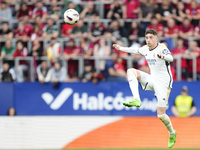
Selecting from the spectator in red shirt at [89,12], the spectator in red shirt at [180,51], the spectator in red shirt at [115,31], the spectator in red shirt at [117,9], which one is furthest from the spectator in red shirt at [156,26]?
the spectator in red shirt at [89,12]

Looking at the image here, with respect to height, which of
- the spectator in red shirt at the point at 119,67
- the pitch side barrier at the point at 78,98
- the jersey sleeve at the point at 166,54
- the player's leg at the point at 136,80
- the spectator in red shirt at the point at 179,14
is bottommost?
the pitch side barrier at the point at 78,98

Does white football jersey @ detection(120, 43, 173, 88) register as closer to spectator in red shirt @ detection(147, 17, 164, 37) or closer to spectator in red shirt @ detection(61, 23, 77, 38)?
spectator in red shirt @ detection(147, 17, 164, 37)

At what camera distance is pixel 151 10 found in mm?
14961

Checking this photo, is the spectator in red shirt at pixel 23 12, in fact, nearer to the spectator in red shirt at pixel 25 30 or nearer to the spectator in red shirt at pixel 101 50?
the spectator in red shirt at pixel 25 30

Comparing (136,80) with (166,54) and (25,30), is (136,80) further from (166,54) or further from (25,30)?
(25,30)

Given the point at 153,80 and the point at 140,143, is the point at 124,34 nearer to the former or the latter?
the point at 140,143

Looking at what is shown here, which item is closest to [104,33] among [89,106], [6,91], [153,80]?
[89,106]

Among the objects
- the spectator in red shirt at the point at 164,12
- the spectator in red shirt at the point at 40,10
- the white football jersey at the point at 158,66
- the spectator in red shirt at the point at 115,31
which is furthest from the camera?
the spectator in red shirt at the point at 40,10

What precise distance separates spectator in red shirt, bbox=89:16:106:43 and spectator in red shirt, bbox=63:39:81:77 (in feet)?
2.38

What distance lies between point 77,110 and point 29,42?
10.8 ft

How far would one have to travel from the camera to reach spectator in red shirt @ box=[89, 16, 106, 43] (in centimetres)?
1439

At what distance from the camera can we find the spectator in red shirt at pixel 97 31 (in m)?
14.4

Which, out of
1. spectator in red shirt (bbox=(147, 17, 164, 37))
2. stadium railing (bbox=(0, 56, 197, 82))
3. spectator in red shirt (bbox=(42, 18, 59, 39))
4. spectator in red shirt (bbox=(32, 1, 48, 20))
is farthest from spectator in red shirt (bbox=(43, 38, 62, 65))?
spectator in red shirt (bbox=(147, 17, 164, 37))

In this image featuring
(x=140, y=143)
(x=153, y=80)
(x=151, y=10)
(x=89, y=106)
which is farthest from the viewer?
(x=151, y=10)
